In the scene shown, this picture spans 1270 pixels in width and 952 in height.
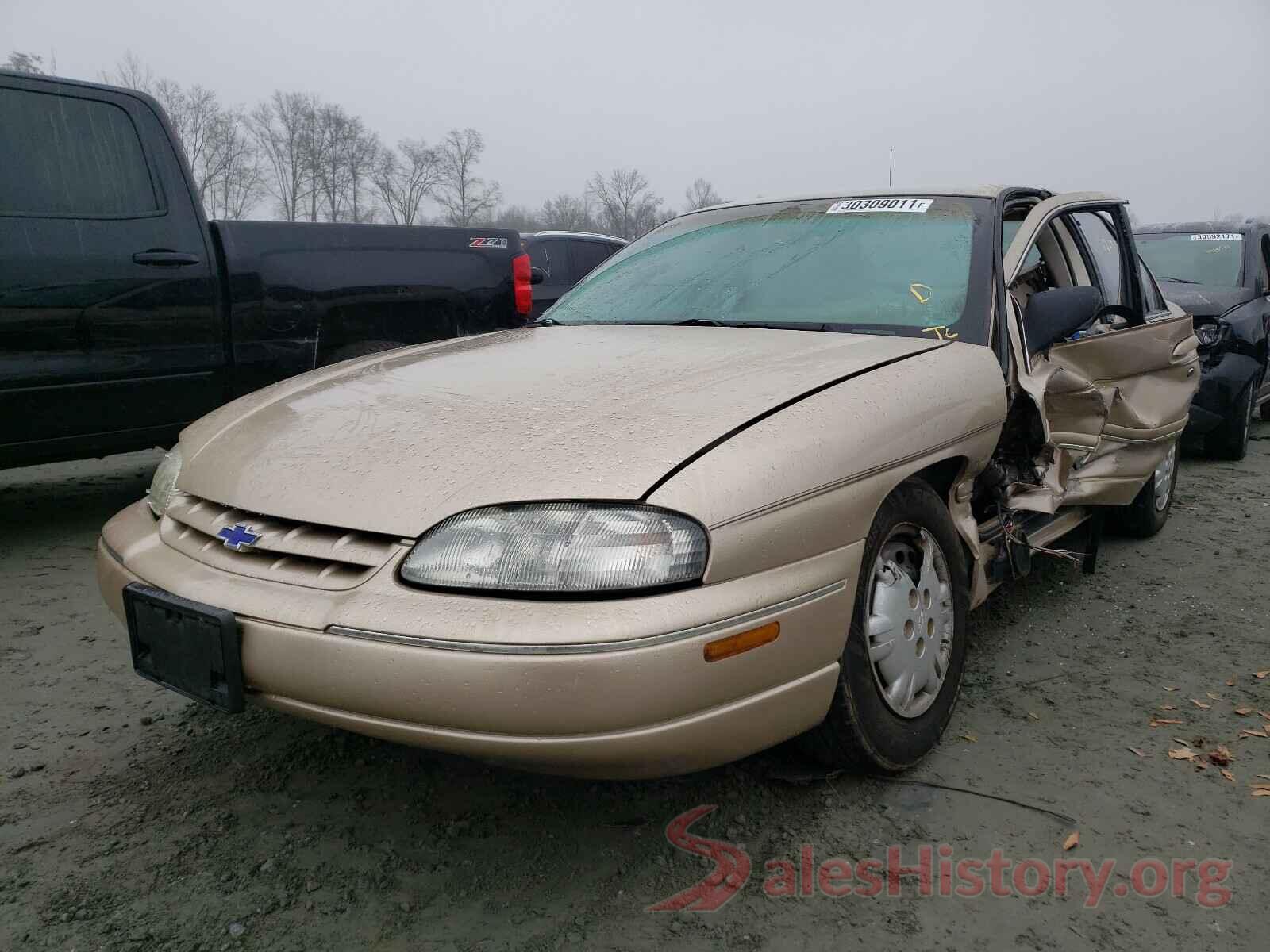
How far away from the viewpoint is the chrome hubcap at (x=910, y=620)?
227cm

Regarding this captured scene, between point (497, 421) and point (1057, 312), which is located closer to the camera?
point (497, 421)

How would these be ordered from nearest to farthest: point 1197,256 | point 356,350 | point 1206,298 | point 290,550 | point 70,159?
point 290,550 < point 70,159 < point 356,350 < point 1206,298 < point 1197,256

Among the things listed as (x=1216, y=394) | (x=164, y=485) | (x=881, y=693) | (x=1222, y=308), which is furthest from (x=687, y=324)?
(x=1222, y=308)

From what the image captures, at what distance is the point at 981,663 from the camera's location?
10.5 feet

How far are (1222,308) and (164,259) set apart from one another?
6446mm

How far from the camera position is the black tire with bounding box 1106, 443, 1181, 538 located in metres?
4.44

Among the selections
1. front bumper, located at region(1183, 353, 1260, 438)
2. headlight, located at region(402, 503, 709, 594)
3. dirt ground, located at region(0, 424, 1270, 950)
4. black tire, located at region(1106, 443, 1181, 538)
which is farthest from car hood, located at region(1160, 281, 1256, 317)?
headlight, located at region(402, 503, 709, 594)

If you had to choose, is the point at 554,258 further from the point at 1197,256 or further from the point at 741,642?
the point at 741,642

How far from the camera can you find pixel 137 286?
4.17 m

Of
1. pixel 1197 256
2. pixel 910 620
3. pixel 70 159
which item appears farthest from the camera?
pixel 1197 256

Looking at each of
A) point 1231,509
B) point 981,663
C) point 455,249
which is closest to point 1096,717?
point 981,663

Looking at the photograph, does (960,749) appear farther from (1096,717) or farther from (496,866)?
(496,866)

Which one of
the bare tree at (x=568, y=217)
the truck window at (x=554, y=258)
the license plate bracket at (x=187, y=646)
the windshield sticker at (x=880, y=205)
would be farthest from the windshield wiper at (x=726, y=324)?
the bare tree at (x=568, y=217)

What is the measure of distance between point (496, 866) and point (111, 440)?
3098 mm
